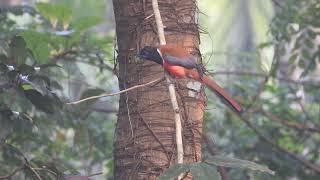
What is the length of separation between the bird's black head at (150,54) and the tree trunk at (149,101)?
100 millimetres

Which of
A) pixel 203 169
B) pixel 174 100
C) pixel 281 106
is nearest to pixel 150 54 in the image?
pixel 174 100

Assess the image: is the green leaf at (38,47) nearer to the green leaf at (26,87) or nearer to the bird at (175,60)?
the green leaf at (26,87)

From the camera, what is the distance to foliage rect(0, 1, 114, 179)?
2.53 metres

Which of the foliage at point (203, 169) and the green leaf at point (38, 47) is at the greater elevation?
the green leaf at point (38, 47)

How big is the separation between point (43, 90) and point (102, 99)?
262 centimetres

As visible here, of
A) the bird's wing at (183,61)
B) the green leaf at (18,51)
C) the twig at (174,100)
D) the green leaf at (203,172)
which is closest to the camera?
the green leaf at (203,172)

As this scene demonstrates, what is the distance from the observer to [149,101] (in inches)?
96.2

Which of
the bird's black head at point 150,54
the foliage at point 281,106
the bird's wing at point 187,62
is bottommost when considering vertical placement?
the foliage at point 281,106

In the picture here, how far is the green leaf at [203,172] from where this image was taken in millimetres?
1916

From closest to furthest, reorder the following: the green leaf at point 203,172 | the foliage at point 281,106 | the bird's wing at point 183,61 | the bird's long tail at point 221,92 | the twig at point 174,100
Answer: the green leaf at point 203,172 → the twig at point 174,100 → the bird's wing at point 183,61 → the bird's long tail at point 221,92 → the foliage at point 281,106

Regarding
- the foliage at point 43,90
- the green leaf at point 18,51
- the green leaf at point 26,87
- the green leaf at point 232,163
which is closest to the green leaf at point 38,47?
the foliage at point 43,90

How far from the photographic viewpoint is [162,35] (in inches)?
93.3

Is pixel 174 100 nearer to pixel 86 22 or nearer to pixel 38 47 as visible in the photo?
pixel 38 47

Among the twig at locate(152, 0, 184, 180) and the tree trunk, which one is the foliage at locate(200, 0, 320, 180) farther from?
the twig at locate(152, 0, 184, 180)
